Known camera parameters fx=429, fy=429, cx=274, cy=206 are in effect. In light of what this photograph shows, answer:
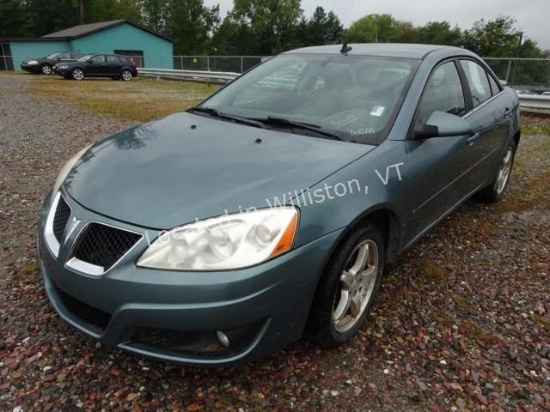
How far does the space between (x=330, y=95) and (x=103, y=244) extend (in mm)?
1722

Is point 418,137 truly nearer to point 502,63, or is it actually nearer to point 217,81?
point 502,63

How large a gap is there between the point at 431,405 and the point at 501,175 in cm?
317

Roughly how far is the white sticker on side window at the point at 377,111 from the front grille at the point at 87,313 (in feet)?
6.04

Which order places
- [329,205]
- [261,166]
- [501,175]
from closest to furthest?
[329,205] < [261,166] < [501,175]

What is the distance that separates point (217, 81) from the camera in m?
19.6

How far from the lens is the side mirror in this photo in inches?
98.3

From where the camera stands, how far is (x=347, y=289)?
2234mm

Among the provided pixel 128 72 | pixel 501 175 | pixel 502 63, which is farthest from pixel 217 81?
pixel 501 175

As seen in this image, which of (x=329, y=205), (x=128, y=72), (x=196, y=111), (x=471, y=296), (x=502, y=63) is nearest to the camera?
(x=329, y=205)

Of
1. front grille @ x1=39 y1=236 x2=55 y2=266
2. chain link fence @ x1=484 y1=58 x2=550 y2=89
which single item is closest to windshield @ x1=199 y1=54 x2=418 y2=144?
front grille @ x1=39 y1=236 x2=55 y2=266

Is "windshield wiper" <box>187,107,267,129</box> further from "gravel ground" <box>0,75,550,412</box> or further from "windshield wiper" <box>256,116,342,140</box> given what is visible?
"gravel ground" <box>0,75,550,412</box>

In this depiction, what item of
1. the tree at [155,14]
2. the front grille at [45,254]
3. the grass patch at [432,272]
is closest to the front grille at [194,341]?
the front grille at [45,254]

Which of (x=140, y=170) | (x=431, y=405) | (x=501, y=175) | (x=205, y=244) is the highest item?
(x=140, y=170)

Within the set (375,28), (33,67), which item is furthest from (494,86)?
(375,28)
